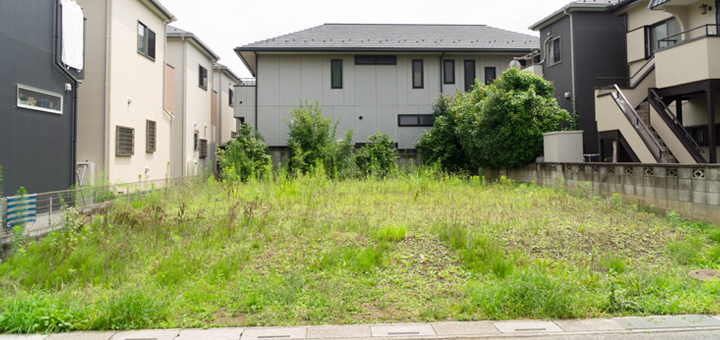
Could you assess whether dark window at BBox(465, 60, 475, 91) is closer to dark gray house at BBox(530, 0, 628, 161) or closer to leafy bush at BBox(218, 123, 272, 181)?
dark gray house at BBox(530, 0, 628, 161)

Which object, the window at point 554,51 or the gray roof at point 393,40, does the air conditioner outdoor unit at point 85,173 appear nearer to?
the gray roof at point 393,40

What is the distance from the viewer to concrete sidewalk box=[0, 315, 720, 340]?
335cm

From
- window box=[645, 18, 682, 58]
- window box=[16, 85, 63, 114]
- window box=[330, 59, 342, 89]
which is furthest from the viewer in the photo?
window box=[330, 59, 342, 89]

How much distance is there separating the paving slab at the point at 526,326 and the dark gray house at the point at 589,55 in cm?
1182

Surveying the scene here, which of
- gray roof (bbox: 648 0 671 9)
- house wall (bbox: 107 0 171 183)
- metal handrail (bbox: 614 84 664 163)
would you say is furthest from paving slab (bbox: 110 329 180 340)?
gray roof (bbox: 648 0 671 9)

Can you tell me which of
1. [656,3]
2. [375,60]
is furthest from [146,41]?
[656,3]

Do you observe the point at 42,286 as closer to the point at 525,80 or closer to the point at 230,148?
the point at 230,148

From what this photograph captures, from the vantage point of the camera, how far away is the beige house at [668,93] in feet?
29.8

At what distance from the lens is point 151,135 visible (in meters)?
12.6

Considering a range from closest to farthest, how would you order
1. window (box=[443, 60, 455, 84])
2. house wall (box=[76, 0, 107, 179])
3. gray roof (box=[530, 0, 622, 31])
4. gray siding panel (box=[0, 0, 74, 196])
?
1. gray siding panel (box=[0, 0, 74, 196])
2. house wall (box=[76, 0, 107, 179])
3. gray roof (box=[530, 0, 622, 31])
4. window (box=[443, 60, 455, 84])

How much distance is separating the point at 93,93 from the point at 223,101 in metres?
10.4

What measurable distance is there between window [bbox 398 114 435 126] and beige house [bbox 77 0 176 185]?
940 cm

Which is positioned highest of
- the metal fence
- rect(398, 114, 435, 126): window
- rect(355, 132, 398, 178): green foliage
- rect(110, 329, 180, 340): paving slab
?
rect(398, 114, 435, 126): window

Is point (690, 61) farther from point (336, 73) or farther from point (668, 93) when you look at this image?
point (336, 73)
